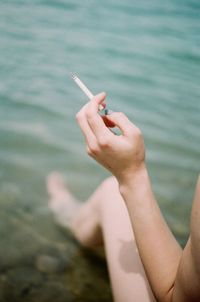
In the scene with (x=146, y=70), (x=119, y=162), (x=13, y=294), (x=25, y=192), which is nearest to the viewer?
(x=119, y=162)

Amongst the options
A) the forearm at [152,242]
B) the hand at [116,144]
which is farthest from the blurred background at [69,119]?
the hand at [116,144]

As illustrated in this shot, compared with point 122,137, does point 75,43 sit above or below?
below

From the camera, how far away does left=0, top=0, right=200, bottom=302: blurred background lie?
229 cm

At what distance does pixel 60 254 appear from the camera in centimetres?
238

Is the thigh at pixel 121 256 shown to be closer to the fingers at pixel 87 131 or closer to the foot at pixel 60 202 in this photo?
the fingers at pixel 87 131

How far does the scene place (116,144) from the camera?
1.42 metres

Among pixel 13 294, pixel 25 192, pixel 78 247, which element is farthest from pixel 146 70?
pixel 13 294

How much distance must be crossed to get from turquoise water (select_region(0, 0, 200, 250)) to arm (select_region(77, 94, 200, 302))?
4.28 feet

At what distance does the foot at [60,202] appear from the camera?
2.61 metres

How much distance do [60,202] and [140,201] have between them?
1.42m

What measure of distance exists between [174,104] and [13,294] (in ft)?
10.7

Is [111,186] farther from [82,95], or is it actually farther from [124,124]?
[82,95]

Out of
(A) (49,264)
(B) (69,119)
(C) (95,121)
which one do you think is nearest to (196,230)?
(C) (95,121)

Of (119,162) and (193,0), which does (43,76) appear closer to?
(119,162)
